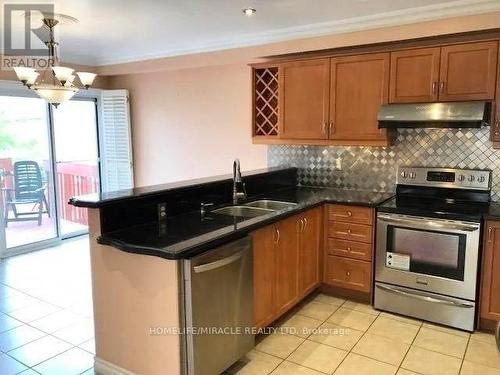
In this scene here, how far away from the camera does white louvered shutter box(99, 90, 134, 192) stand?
5.71 metres

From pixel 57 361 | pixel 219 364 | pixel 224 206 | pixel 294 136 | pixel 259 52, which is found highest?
pixel 259 52

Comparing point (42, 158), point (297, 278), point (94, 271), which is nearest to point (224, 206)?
point (297, 278)

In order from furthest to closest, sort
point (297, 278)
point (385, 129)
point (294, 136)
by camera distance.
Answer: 1. point (294, 136)
2. point (385, 129)
3. point (297, 278)

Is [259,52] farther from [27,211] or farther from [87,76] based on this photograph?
[27,211]

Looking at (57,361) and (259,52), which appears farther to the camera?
(259,52)

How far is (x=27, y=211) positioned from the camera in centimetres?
542

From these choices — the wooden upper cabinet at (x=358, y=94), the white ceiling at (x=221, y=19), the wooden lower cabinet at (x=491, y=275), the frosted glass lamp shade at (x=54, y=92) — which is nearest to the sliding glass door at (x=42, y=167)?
the white ceiling at (x=221, y=19)

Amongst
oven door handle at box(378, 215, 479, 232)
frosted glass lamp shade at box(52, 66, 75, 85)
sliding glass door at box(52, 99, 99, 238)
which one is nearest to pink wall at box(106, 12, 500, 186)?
sliding glass door at box(52, 99, 99, 238)

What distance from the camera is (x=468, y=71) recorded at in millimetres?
3172

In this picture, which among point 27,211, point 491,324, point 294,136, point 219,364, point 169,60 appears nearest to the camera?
point 219,364

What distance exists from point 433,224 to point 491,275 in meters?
0.54

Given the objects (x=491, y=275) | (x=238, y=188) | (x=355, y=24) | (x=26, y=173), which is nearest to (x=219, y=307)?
(x=238, y=188)

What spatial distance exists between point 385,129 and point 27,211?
4659 mm

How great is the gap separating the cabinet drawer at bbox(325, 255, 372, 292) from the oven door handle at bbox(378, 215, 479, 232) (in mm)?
475
